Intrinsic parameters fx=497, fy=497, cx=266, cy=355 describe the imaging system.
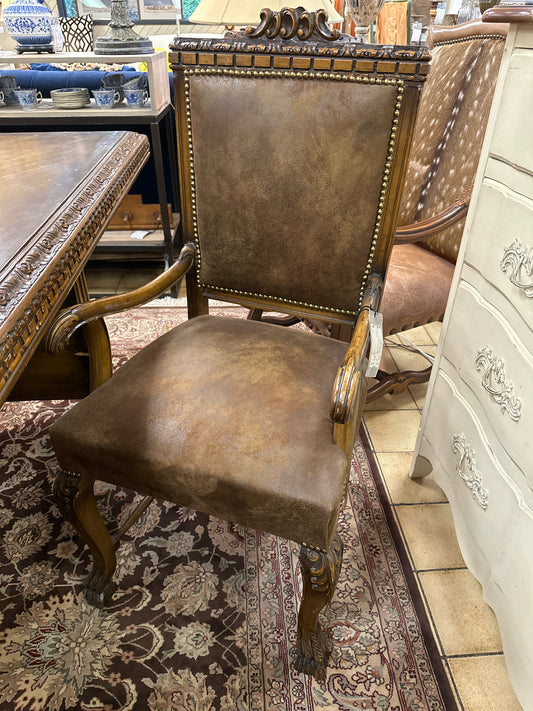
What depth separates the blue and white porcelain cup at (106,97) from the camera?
2479mm

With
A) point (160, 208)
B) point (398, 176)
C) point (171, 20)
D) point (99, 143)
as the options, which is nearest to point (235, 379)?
point (398, 176)

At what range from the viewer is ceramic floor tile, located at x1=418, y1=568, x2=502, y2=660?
1262 millimetres

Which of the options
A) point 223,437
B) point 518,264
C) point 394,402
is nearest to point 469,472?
point 518,264

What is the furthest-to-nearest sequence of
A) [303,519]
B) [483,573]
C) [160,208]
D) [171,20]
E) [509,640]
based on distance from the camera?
[171,20]
[160,208]
[483,573]
[509,640]
[303,519]

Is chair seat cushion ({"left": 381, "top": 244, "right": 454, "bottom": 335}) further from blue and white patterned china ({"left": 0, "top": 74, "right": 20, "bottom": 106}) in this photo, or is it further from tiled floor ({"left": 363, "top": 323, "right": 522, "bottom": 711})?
blue and white patterned china ({"left": 0, "top": 74, "right": 20, "bottom": 106})

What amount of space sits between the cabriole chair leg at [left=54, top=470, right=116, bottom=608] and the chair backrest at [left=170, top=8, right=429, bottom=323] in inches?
26.1

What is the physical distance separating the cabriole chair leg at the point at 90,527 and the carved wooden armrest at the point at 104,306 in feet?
1.04

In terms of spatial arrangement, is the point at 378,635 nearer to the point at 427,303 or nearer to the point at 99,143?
the point at 427,303

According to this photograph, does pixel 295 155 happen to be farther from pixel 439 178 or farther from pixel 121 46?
pixel 121 46

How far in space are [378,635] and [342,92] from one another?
4.32 ft

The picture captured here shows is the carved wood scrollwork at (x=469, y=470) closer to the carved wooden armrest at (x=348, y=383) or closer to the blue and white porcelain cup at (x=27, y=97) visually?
the carved wooden armrest at (x=348, y=383)

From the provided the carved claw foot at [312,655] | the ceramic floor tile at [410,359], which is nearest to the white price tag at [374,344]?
the carved claw foot at [312,655]

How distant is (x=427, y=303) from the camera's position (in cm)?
170

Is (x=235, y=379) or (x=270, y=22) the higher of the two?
(x=270, y=22)
